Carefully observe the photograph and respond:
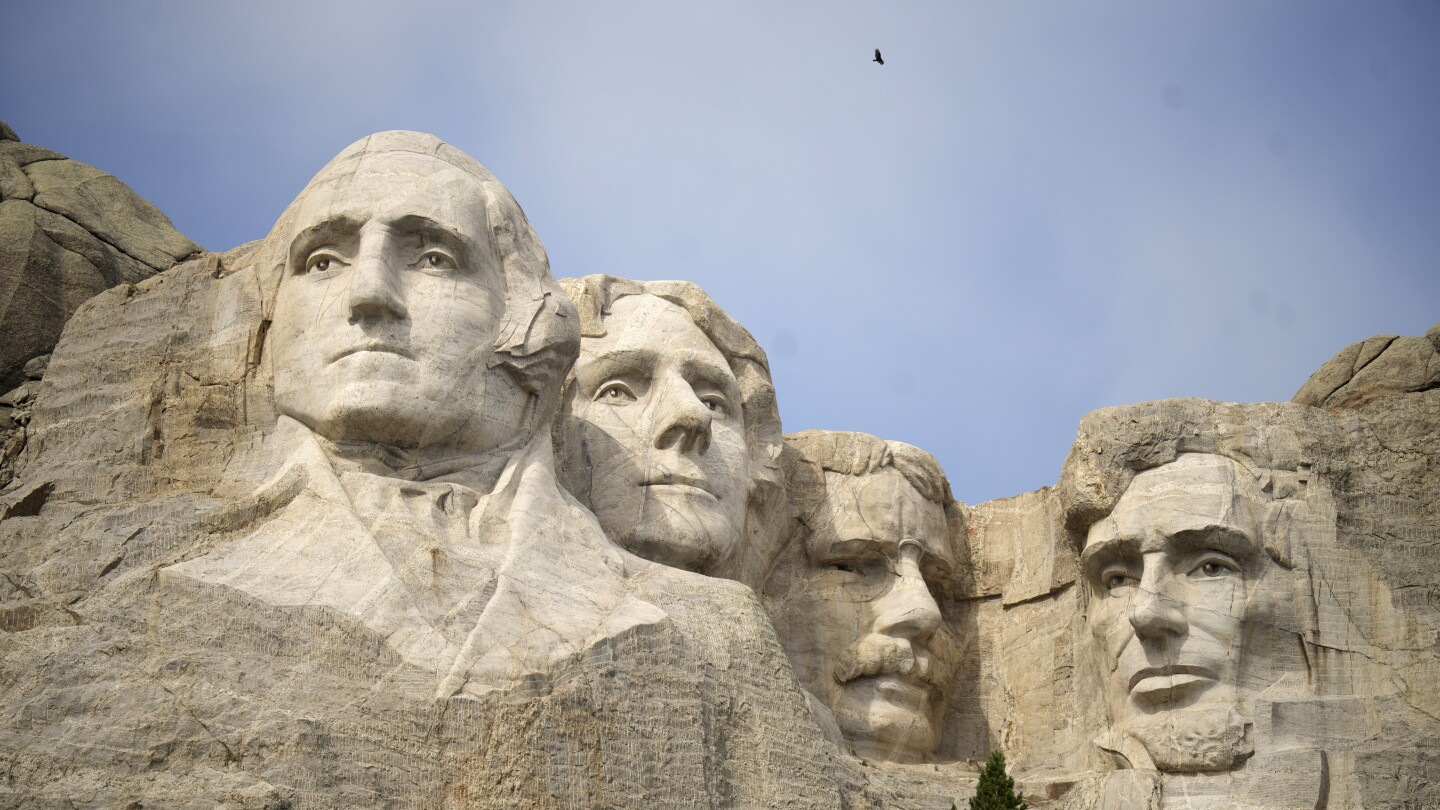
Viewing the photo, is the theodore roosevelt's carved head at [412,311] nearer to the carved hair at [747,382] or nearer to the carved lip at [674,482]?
the carved lip at [674,482]

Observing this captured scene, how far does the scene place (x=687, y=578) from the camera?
46.9ft

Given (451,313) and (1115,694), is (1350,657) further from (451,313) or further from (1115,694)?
(451,313)

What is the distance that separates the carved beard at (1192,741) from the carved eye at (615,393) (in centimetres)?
368

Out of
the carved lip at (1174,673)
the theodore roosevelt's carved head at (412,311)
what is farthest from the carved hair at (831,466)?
the theodore roosevelt's carved head at (412,311)

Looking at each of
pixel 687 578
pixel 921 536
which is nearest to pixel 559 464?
pixel 687 578

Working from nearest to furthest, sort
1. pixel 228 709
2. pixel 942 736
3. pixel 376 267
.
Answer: pixel 228 709 < pixel 376 267 < pixel 942 736

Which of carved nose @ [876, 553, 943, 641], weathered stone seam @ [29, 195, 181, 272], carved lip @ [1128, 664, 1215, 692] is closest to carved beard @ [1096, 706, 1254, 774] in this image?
carved lip @ [1128, 664, 1215, 692]

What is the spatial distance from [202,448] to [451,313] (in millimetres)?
1756

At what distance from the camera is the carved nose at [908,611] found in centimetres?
1677

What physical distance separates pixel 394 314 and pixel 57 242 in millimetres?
4183

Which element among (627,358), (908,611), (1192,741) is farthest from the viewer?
(908,611)

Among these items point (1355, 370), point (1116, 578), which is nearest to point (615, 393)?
point (1116, 578)

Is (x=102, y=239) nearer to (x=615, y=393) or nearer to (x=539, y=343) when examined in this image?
(x=615, y=393)

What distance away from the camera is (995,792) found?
46.8ft
